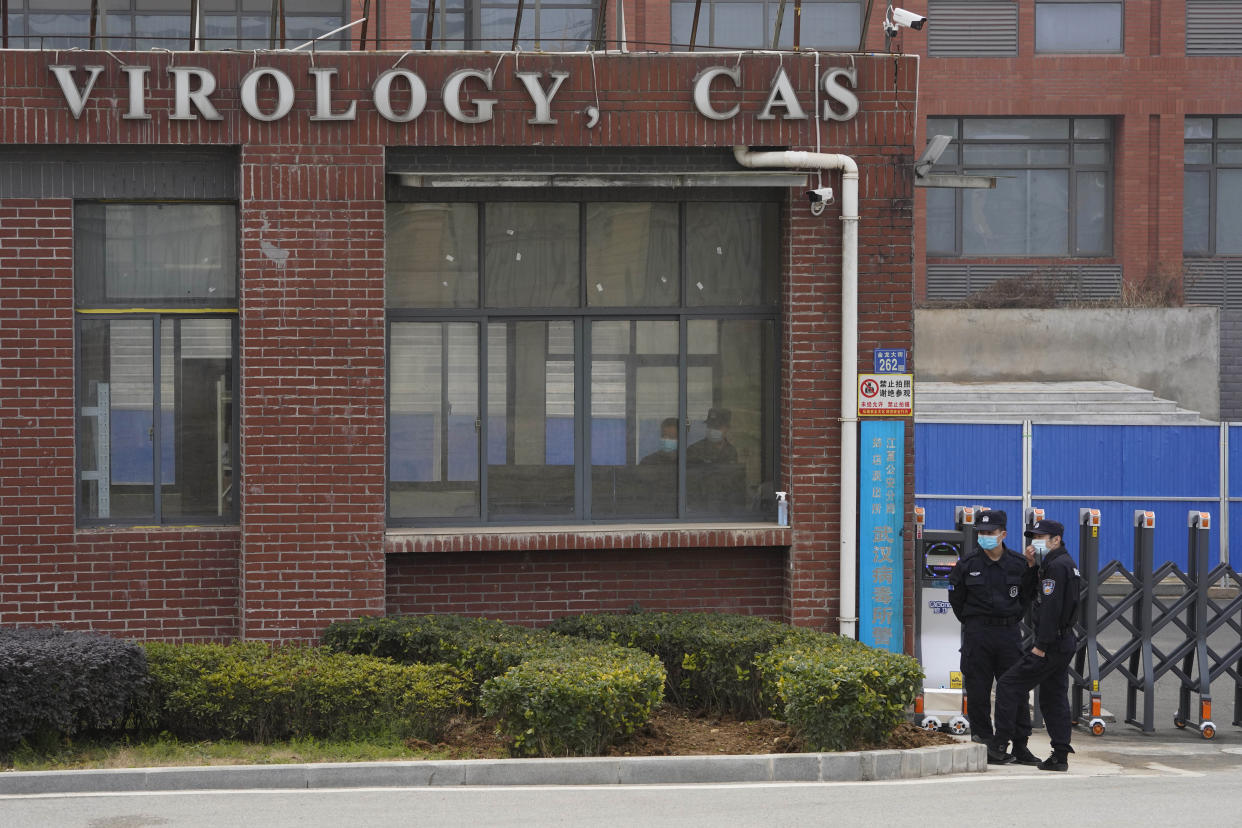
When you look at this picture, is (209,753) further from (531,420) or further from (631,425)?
(631,425)

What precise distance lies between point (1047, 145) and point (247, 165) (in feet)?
72.7

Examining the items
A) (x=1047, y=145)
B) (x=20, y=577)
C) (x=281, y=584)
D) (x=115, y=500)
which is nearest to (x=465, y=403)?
(x=281, y=584)

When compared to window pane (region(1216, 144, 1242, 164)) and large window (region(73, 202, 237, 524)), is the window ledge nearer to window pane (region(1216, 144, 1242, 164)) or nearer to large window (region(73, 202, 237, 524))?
large window (region(73, 202, 237, 524))

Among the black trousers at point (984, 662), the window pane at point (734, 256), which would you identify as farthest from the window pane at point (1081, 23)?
the black trousers at point (984, 662)

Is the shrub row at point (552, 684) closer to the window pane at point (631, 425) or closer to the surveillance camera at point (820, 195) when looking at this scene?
the window pane at point (631, 425)

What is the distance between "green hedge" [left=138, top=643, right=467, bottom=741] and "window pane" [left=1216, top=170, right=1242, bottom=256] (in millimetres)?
25533

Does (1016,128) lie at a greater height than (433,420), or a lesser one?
greater

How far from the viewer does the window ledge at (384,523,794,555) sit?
1249 centimetres

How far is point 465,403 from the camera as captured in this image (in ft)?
42.9

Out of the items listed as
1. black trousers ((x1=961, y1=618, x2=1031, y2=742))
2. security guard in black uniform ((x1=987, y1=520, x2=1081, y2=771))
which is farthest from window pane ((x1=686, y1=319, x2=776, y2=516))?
security guard in black uniform ((x1=987, y1=520, x2=1081, y2=771))

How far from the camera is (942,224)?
31.0m

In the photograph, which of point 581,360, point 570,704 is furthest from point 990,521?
point 581,360

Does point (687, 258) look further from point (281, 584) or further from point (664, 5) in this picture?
point (664, 5)

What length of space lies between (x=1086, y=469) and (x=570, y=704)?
13867mm
